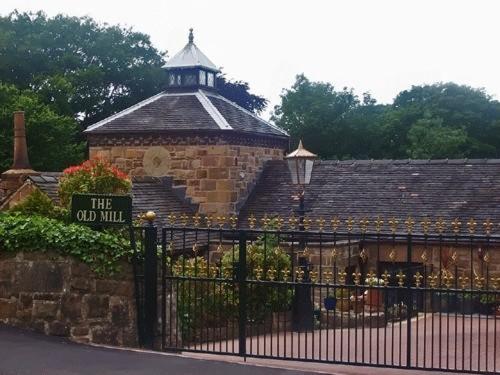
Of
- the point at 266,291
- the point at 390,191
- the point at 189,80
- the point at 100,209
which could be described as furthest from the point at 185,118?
the point at 100,209

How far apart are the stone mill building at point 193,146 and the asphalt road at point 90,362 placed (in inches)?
498

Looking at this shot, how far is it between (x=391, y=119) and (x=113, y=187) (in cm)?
4318

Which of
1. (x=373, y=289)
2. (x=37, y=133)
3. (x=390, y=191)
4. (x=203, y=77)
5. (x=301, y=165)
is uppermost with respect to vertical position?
(x=203, y=77)

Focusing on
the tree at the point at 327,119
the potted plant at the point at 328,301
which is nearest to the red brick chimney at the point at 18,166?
the potted plant at the point at 328,301

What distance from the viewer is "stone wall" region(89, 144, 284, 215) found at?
22891mm

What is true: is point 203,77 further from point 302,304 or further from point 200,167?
point 302,304

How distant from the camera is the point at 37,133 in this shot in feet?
128

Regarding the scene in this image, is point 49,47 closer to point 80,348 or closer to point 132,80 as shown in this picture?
point 132,80

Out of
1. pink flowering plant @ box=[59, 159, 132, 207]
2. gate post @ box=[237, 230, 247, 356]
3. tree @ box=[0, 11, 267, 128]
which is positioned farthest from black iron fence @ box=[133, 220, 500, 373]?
tree @ box=[0, 11, 267, 128]

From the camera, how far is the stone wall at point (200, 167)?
22.9 m

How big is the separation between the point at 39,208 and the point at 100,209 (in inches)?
76.2

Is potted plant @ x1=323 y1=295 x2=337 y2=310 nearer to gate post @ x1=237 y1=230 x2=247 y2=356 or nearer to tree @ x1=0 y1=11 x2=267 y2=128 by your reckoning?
gate post @ x1=237 y1=230 x2=247 y2=356

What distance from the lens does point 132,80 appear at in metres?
50.2

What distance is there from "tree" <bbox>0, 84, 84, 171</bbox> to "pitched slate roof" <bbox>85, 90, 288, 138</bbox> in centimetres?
1524
